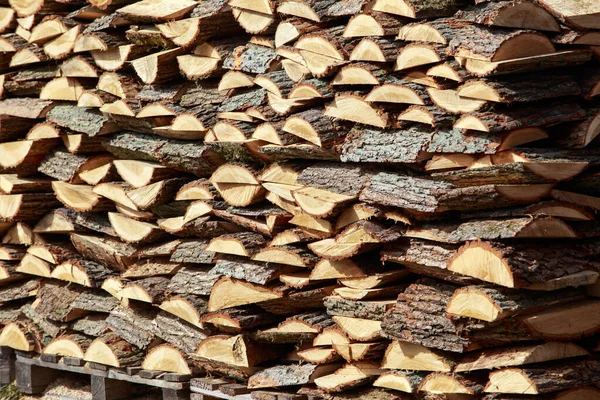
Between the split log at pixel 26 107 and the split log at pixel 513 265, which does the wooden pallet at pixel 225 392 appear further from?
the split log at pixel 26 107

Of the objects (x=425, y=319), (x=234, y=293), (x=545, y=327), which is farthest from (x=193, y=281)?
(x=545, y=327)

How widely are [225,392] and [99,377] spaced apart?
3.98 ft

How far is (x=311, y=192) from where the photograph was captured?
5531 millimetres

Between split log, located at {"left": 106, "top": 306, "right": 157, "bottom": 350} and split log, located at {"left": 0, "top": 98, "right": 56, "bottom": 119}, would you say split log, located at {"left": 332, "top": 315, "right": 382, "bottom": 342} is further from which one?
split log, located at {"left": 0, "top": 98, "right": 56, "bottom": 119}

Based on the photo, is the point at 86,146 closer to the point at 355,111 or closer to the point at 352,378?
the point at 355,111

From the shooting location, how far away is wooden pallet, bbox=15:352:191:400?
638 centimetres

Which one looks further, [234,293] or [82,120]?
[82,120]

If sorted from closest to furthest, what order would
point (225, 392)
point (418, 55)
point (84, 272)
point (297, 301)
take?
point (418, 55) < point (297, 301) < point (225, 392) < point (84, 272)

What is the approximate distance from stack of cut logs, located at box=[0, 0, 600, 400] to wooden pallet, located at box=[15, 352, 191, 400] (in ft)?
0.27

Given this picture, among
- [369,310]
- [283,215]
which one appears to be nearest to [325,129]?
[283,215]

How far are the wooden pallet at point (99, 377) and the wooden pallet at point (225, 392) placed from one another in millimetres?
131

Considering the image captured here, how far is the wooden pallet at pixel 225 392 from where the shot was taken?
227 inches

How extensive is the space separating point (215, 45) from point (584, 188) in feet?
8.06

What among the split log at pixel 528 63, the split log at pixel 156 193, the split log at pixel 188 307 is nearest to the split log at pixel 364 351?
the split log at pixel 188 307
